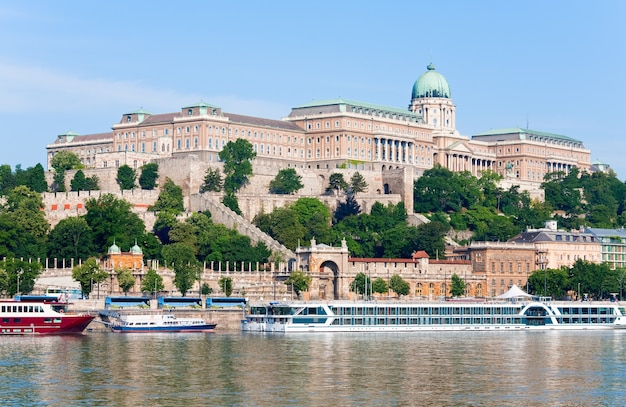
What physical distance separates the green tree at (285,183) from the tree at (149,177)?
13.6m

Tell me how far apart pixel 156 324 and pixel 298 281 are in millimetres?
24080

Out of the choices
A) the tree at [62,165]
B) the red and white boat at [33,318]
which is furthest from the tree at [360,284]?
the tree at [62,165]

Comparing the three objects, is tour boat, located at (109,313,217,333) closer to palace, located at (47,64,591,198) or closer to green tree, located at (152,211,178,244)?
green tree, located at (152,211,178,244)

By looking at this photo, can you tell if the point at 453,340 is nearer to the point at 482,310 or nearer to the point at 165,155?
the point at 482,310

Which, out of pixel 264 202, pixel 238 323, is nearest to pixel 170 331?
pixel 238 323

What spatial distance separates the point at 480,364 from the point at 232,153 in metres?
90.3

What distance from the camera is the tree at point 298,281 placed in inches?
5330

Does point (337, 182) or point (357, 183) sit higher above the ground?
point (337, 182)

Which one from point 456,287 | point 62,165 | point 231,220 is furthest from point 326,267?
point 62,165

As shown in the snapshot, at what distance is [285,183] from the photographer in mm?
170375

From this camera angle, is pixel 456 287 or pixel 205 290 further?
pixel 456 287

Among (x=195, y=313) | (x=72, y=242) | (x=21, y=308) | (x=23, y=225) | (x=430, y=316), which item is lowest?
(x=430, y=316)

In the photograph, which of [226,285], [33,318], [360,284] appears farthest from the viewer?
[360,284]

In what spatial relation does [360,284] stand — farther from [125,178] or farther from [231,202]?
[125,178]
